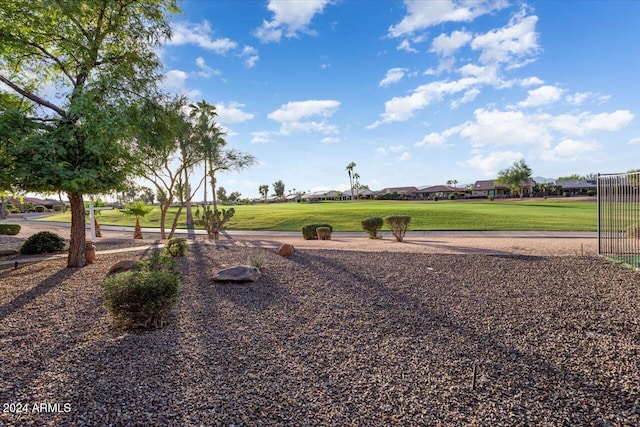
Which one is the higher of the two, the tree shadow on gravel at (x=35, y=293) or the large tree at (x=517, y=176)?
the large tree at (x=517, y=176)

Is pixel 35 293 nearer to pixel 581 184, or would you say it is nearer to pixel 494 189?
pixel 494 189

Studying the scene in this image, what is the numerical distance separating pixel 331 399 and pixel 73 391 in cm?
292

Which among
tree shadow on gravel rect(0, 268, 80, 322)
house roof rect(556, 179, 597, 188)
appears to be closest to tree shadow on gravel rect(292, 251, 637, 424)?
tree shadow on gravel rect(0, 268, 80, 322)

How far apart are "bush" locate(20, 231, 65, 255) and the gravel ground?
7411mm

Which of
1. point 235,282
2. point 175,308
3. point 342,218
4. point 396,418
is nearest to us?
point 396,418

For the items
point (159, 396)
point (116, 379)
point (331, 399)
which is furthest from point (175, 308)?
point (331, 399)

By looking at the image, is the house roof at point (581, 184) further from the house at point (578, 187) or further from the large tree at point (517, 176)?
the large tree at point (517, 176)

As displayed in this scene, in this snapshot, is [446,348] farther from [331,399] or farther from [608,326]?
[608,326]

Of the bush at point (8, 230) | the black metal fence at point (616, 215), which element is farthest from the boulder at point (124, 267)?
the bush at point (8, 230)

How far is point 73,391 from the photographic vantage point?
4047 millimetres

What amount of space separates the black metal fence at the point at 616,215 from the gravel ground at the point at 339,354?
2.77 m

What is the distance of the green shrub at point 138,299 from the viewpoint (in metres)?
5.83

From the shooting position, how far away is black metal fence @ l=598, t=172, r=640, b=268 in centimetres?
1080

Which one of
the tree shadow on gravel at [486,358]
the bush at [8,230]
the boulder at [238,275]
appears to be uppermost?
the bush at [8,230]
